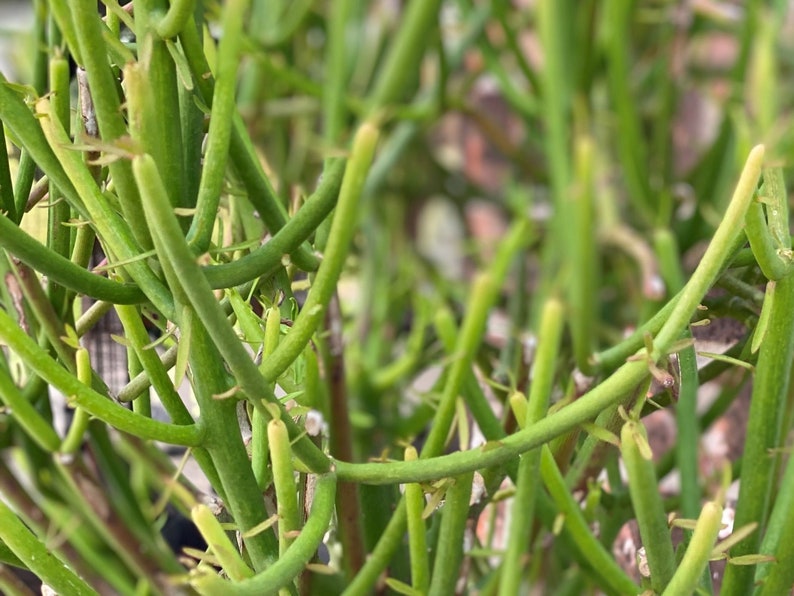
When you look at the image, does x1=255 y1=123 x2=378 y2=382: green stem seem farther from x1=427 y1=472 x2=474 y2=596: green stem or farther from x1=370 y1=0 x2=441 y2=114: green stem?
x1=370 y1=0 x2=441 y2=114: green stem

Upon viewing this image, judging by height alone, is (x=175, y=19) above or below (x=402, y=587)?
above

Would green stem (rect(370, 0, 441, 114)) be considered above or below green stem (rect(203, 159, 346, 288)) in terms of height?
above

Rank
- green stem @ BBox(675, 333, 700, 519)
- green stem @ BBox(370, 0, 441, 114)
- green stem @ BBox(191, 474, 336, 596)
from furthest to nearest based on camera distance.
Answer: green stem @ BBox(370, 0, 441, 114) → green stem @ BBox(675, 333, 700, 519) → green stem @ BBox(191, 474, 336, 596)

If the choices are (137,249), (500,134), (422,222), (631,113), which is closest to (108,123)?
(137,249)

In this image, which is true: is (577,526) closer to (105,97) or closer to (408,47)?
(105,97)

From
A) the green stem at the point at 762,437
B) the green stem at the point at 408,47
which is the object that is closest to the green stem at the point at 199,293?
the green stem at the point at 762,437

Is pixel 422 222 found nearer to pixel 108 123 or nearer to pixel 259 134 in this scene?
pixel 259 134

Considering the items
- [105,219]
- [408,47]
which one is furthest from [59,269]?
[408,47]

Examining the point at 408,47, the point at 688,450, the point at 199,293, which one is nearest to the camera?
the point at 199,293

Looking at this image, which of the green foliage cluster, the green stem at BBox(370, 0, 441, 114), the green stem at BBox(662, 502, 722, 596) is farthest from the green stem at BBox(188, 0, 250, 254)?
the green stem at BBox(370, 0, 441, 114)

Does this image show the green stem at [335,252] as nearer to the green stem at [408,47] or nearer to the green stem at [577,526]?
the green stem at [577,526]

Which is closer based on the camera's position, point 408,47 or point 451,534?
point 451,534
